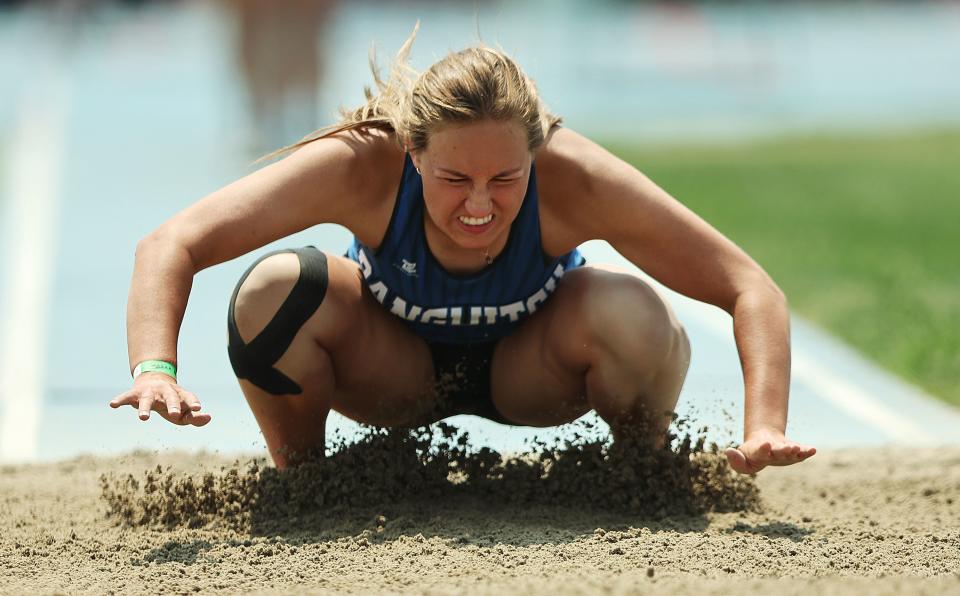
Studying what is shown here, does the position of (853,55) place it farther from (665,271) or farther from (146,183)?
(665,271)

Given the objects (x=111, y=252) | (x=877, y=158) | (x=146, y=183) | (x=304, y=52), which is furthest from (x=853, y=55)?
(x=111, y=252)

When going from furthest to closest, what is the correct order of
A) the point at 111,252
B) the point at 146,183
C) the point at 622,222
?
the point at 146,183 < the point at 111,252 < the point at 622,222

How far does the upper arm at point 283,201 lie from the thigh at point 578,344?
0.63 metres

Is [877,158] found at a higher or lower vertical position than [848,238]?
higher

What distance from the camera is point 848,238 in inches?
370

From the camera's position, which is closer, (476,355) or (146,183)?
(476,355)

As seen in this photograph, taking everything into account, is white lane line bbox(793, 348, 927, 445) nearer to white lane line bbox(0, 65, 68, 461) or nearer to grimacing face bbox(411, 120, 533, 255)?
grimacing face bbox(411, 120, 533, 255)

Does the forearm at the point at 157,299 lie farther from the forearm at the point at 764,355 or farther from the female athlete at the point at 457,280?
the forearm at the point at 764,355

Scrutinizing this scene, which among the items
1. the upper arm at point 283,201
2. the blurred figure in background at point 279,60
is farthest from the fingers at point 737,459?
the blurred figure in background at point 279,60

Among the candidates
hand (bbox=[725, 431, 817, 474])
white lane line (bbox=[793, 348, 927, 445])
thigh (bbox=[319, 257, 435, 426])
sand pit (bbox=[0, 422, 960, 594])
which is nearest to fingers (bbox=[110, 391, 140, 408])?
sand pit (bbox=[0, 422, 960, 594])

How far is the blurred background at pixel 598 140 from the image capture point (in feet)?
18.6

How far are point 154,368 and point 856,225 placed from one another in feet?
24.4

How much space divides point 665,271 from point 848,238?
19.4 ft

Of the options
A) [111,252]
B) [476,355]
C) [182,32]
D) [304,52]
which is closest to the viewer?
[476,355]
